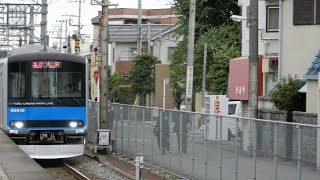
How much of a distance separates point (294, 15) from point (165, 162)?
7.91 metres

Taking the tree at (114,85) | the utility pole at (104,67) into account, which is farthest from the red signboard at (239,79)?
the tree at (114,85)

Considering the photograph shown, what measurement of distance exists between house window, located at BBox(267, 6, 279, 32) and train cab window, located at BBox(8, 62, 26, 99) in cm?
1065

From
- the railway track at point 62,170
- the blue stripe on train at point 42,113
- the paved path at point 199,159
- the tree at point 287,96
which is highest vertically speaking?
the tree at point 287,96

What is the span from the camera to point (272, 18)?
25.0 m

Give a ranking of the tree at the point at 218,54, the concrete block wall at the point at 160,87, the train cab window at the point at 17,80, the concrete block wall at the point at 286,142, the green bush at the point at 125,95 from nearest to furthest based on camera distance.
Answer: the concrete block wall at the point at 286,142 → the train cab window at the point at 17,80 → the tree at the point at 218,54 → the concrete block wall at the point at 160,87 → the green bush at the point at 125,95

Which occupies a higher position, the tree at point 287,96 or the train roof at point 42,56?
the train roof at point 42,56

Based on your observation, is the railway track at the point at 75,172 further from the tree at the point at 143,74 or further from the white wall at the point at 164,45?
the white wall at the point at 164,45

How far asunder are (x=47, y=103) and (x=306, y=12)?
362 inches

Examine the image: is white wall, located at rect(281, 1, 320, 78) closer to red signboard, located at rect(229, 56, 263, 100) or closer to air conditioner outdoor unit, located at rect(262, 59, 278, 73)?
air conditioner outdoor unit, located at rect(262, 59, 278, 73)

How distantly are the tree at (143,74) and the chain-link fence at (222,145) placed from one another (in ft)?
102

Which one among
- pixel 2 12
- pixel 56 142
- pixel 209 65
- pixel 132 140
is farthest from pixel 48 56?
pixel 2 12

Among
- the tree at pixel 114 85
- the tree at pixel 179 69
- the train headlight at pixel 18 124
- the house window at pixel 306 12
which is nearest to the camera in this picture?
the train headlight at pixel 18 124

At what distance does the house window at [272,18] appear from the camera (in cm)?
2469

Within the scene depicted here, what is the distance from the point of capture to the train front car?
59.7ft
